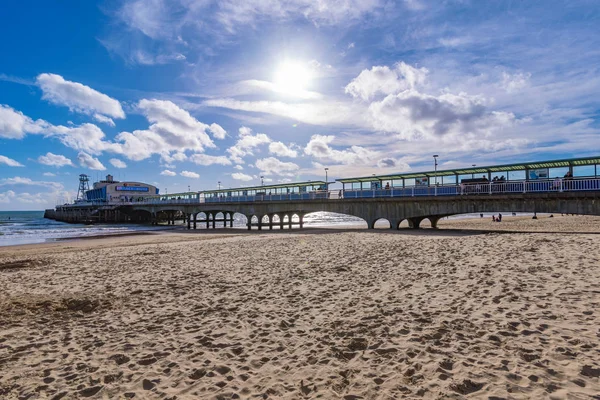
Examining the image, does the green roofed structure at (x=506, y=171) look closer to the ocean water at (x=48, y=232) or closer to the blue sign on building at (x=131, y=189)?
the ocean water at (x=48, y=232)

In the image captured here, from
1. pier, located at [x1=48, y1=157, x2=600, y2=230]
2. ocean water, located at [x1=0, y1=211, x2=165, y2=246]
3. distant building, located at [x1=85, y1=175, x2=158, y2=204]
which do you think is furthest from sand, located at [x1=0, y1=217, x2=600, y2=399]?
distant building, located at [x1=85, y1=175, x2=158, y2=204]

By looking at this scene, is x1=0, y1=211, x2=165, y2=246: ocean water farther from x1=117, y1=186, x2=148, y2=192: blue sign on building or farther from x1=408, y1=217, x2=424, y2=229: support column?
x1=408, y1=217, x2=424, y2=229: support column

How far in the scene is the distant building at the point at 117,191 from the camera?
88500 mm

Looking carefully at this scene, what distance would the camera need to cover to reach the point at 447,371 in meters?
4.25

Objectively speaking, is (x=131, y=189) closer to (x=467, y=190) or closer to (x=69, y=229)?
(x=69, y=229)

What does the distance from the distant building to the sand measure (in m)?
84.3

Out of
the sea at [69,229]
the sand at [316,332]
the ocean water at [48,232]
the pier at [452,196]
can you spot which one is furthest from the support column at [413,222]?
the ocean water at [48,232]

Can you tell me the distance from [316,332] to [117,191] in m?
99.4

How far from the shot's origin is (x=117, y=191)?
91312 mm

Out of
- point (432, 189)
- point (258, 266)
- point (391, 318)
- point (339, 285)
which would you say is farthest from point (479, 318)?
point (432, 189)

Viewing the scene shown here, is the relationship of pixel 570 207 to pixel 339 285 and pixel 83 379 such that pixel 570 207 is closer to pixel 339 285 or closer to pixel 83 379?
pixel 339 285

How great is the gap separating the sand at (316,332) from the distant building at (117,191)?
84307mm

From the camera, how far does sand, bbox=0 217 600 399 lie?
4094mm

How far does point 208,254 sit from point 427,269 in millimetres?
9631
